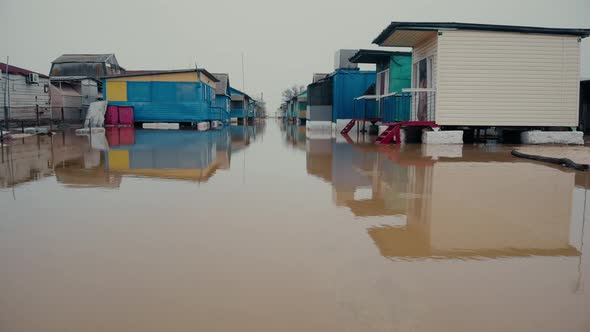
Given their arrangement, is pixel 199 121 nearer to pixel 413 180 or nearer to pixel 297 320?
pixel 413 180

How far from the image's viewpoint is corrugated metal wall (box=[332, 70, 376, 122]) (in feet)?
89.2

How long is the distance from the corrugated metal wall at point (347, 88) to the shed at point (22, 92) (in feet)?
54.2

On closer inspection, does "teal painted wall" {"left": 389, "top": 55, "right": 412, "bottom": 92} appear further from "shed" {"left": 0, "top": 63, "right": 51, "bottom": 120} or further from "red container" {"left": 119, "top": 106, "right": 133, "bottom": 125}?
"shed" {"left": 0, "top": 63, "right": 51, "bottom": 120}

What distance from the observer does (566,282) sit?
10.4ft

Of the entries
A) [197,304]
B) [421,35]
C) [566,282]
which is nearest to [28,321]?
[197,304]

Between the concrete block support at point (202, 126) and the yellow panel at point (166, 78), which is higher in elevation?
the yellow panel at point (166, 78)

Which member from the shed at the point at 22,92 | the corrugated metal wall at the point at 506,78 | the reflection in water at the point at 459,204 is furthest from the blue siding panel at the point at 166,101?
the reflection in water at the point at 459,204

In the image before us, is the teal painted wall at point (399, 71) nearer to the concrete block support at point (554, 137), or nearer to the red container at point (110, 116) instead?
the concrete block support at point (554, 137)

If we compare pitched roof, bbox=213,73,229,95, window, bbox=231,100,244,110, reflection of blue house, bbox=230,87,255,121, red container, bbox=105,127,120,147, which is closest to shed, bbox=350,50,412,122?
red container, bbox=105,127,120,147

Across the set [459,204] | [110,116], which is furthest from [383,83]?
[459,204]

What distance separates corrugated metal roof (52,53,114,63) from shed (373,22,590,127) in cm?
4567

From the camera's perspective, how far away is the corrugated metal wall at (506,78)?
601 inches

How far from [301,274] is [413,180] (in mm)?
→ 4648

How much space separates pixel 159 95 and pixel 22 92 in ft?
27.1
